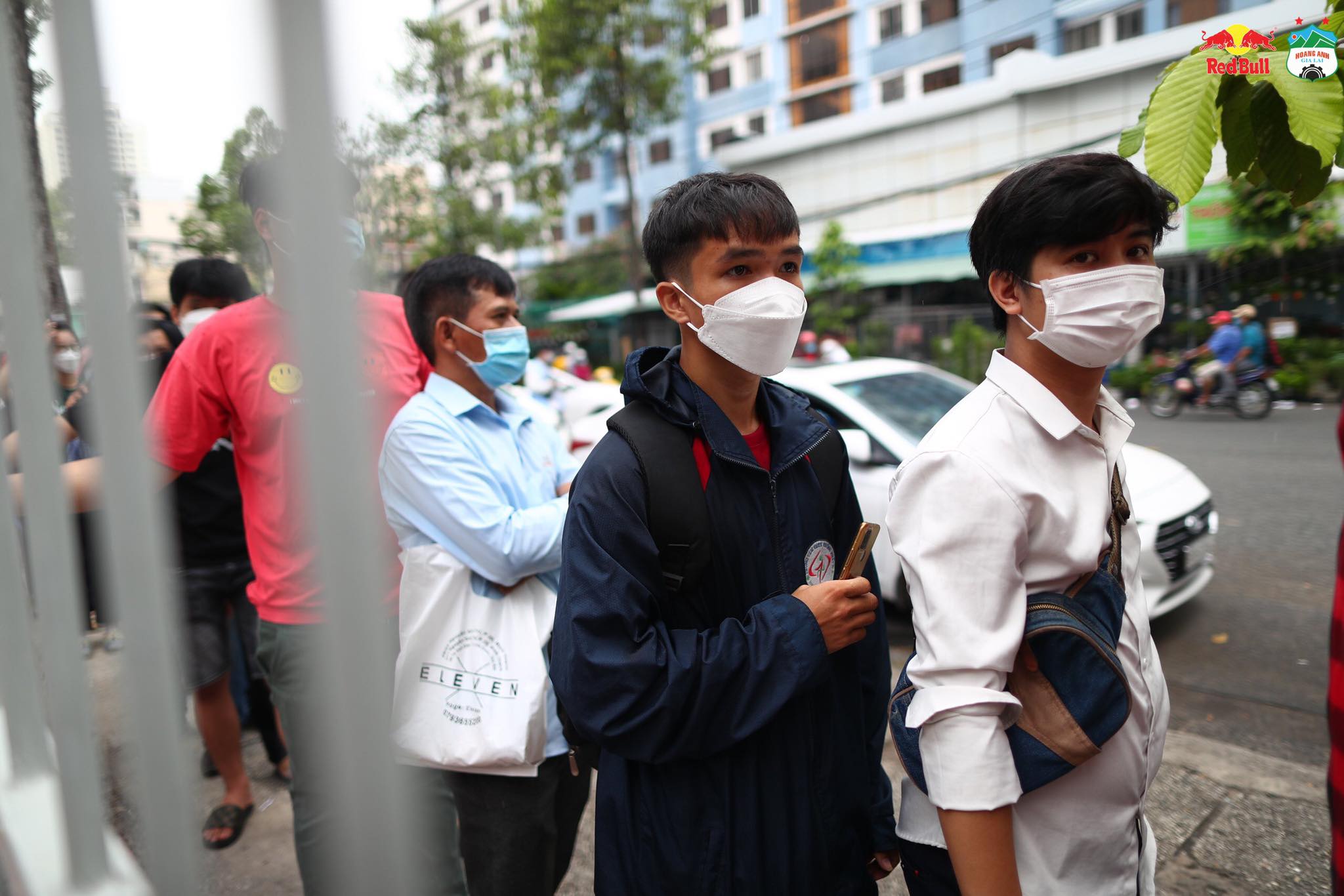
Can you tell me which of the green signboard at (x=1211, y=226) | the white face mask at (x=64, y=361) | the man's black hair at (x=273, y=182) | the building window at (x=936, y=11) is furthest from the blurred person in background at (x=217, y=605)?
the building window at (x=936, y=11)

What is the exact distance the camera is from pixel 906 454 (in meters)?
3.81

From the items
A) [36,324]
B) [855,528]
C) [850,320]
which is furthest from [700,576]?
[850,320]

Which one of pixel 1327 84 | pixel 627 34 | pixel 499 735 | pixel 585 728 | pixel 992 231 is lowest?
Result: pixel 499 735

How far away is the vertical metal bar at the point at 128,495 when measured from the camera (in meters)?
0.75

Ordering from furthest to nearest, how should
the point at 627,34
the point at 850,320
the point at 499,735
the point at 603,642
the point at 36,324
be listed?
the point at 850,320, the point at 627,34, the point at 499,735, the point at 603,642, the point at 36,324

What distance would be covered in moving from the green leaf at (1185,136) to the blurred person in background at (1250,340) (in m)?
12.0

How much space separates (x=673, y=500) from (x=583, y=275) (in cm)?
2907

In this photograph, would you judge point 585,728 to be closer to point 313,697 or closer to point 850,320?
point 313,697

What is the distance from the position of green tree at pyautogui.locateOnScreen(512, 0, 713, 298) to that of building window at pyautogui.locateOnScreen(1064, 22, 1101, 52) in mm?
7326

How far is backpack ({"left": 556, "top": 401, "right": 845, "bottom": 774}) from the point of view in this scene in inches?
52.3

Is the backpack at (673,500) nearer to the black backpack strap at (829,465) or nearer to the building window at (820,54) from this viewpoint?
the black backpack strap at (829,465)

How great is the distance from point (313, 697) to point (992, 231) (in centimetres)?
115

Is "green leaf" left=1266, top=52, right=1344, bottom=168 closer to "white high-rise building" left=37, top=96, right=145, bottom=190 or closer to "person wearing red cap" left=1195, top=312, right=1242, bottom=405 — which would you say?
"white high-rise building" left=37, top=96, right=145, bottom=190

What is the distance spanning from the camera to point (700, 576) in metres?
1.36
